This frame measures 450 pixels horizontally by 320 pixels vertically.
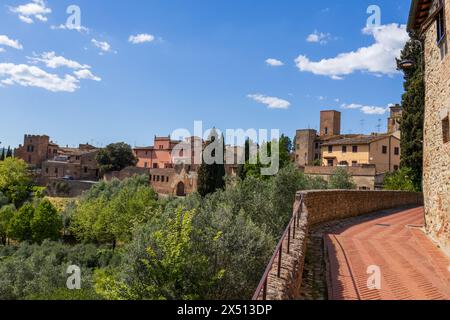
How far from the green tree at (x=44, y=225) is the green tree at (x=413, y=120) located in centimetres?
3504

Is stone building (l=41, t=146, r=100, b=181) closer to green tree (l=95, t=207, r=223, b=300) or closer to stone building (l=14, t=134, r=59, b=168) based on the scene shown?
stone building (l=14, t=134, r=59, b=168)

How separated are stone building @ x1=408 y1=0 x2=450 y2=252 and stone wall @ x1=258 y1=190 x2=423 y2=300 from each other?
10.9 feet

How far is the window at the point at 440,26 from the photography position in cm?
890

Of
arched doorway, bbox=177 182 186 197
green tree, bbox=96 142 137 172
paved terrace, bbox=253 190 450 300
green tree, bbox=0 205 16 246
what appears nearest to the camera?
paved terrace, bbox=253 190 450 300

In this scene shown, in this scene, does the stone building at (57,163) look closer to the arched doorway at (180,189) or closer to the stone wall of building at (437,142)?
the arched doorway at (180,189)

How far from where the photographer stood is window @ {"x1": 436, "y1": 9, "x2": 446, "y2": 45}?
890 centimetres

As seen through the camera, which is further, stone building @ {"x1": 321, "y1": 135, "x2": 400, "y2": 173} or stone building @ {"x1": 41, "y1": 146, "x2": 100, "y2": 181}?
stone building @ {"x1": 41, "y1": 146, "x2": 100, "y2": 181}

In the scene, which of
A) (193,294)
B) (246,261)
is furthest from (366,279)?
(246,261)

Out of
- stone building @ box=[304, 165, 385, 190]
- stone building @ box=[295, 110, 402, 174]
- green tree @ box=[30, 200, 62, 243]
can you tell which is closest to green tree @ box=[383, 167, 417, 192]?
stone building @ box=[304, 165, 385, 190]

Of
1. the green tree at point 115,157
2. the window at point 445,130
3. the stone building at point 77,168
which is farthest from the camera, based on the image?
the stone building at point 77,168

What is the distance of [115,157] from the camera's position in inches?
2653

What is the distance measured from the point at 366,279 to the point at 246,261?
25.9ft

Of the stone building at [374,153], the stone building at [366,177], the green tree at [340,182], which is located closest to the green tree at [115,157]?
the stone building at [374,153]

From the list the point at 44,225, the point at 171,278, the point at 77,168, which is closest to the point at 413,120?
the point at 171,278
